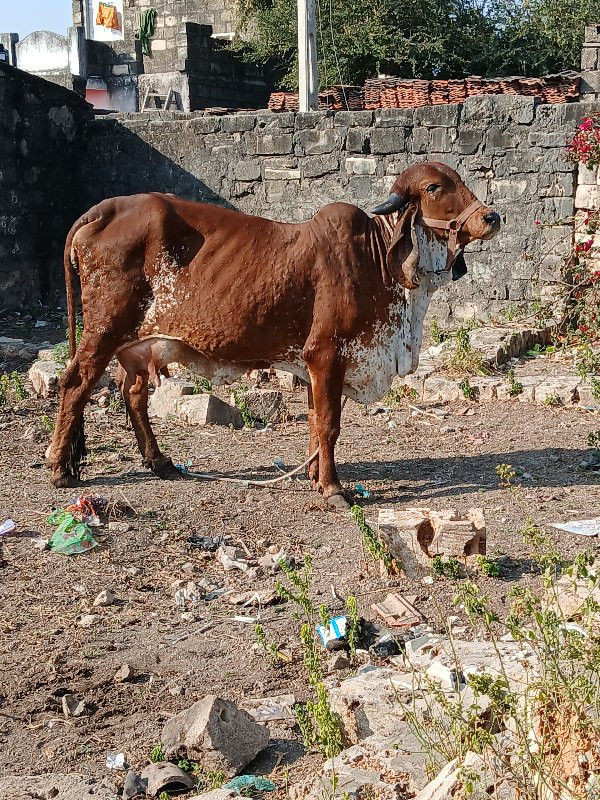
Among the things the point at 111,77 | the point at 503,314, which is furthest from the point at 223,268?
the point at 111,77

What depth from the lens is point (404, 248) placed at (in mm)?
6105

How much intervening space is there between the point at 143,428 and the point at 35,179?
7.50m

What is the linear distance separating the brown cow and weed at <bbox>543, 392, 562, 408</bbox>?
2480 millimetres

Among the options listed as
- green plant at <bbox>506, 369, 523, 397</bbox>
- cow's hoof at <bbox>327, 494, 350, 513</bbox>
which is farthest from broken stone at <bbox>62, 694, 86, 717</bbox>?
green plant at <bbox>506, 369, 523, 397</bbox>

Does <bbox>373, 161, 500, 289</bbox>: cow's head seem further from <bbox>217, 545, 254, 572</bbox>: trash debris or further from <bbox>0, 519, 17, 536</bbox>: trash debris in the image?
<bbox>0, 519, 17, 536</bbox>: trash debris

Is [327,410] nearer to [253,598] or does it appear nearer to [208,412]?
[253,598]

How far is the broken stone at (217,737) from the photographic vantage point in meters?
3.46

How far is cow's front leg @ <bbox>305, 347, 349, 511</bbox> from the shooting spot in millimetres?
6039

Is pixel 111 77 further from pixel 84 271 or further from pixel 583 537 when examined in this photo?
pixel 583 537

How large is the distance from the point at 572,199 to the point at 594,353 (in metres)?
1.79

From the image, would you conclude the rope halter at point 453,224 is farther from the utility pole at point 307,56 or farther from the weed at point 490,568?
the utility pole at point 307,56

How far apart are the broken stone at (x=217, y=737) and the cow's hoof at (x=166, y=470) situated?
312cm

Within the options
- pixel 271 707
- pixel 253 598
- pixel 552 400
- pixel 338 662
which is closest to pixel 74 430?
pixel 253 598

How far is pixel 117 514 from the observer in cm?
589
